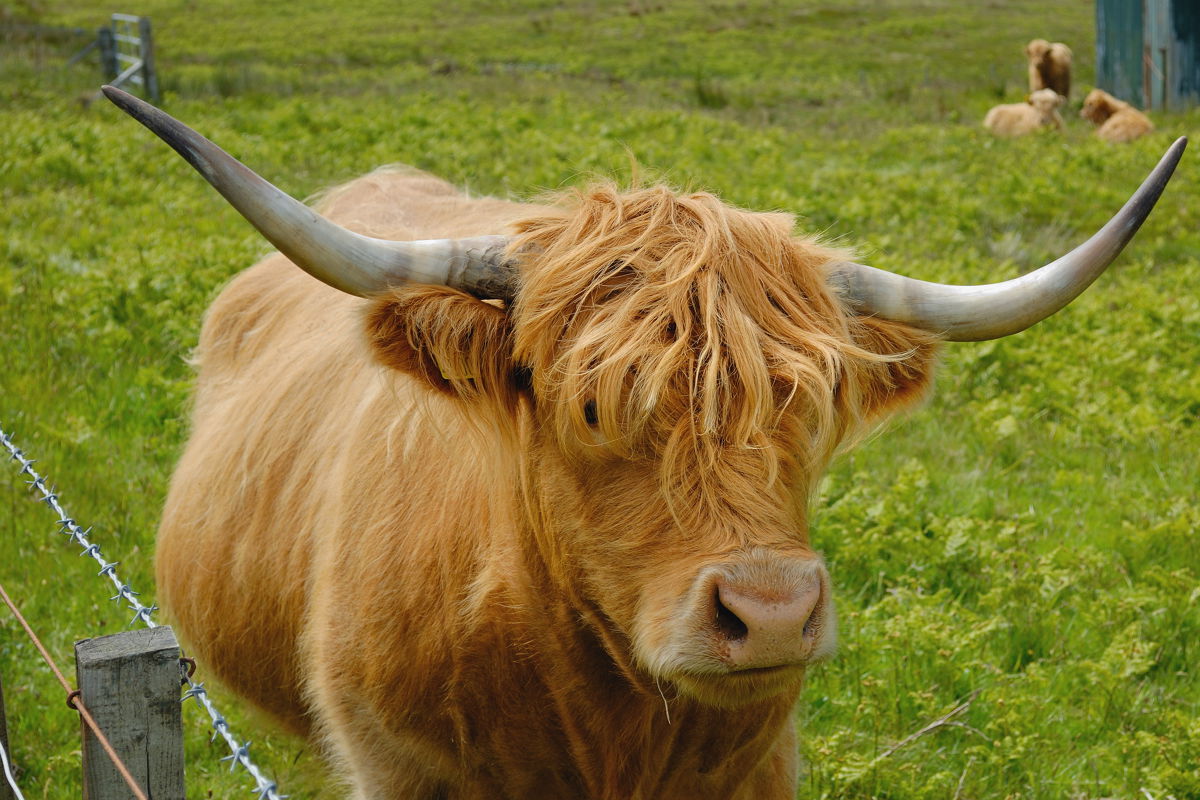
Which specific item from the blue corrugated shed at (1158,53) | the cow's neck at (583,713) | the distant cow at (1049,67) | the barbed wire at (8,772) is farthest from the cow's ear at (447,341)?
the distant cow at (1049,67)

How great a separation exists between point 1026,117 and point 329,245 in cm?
1846

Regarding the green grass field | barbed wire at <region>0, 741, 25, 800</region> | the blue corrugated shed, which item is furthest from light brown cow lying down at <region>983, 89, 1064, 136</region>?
barbed wire at <region>0, 741, 25, 800</region>

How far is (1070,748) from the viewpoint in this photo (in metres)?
4.17

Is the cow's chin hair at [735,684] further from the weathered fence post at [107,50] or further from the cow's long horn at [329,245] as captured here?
the weathered fence post at [107,50]

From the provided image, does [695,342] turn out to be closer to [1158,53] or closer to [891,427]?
[891,427]

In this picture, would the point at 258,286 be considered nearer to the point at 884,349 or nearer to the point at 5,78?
the point at 884,349

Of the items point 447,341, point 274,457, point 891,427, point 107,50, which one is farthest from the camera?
point 107,50

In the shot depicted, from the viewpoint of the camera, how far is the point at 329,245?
250cm

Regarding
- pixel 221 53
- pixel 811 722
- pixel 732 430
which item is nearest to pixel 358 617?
pixel 732 430

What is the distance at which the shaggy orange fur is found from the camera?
8.20ft

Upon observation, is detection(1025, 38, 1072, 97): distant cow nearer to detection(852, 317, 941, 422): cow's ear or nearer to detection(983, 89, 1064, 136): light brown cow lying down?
detection(983, 89, 1064, 136): light brown cow lying down

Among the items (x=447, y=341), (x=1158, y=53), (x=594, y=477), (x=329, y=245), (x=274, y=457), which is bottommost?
(x=1158, y=53)

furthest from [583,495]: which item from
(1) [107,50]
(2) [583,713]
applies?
(1) [107,50]

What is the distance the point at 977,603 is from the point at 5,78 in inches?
671
